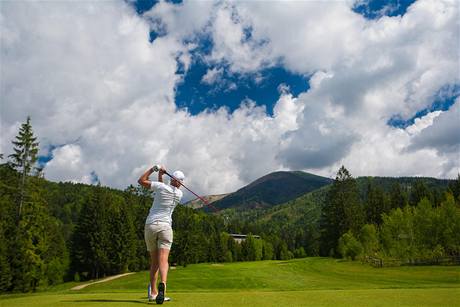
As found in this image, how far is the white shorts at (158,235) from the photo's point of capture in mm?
7676

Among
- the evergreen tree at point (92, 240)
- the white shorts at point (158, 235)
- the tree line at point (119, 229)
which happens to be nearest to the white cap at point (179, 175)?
the white shorts at point (158, 235)

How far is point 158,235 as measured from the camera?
25.3ft

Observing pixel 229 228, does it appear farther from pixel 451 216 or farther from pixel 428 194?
pixel 451 216

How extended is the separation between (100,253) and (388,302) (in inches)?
2166

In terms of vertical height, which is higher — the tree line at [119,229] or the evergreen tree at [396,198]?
the evergreen tree at [396,198]

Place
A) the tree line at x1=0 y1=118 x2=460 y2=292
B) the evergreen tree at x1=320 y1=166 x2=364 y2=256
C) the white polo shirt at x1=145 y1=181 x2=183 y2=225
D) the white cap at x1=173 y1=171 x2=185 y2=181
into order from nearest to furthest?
the white polo shirt at x1=145 y1=181 x2=183 y2=225 < the white cap at x1=173 y1=171 x2=185 y2=181 < the tree line at x1=0 y1=118 x2=460 y2=292 < the evergreen tree at x1=320 y1=166 x2=364 y2=256

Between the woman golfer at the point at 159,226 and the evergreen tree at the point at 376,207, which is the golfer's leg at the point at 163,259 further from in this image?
the evergreen tree at the point at 376,207

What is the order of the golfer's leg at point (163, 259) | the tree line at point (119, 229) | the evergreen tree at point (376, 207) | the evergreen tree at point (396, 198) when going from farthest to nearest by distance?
the evergreen tree at point (396, 198) < the evergreen tree at point (376, 207) < the tree line at point (119, 229) < the golfer's leg at point (163, 259)

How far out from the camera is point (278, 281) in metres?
29.8

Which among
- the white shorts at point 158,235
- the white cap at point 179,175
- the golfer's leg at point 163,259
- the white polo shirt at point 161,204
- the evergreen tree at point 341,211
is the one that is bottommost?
the golfer's leg at point 163,259

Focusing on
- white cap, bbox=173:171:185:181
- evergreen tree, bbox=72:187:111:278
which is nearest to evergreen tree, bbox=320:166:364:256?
evergreen tree, bbox=72:187:111:278

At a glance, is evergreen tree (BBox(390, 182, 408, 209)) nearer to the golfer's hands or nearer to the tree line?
the tree line

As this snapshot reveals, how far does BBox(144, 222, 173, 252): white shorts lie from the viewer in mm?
7676

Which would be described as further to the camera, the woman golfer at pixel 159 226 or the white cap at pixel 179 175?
the white cap at pixel 179 175
